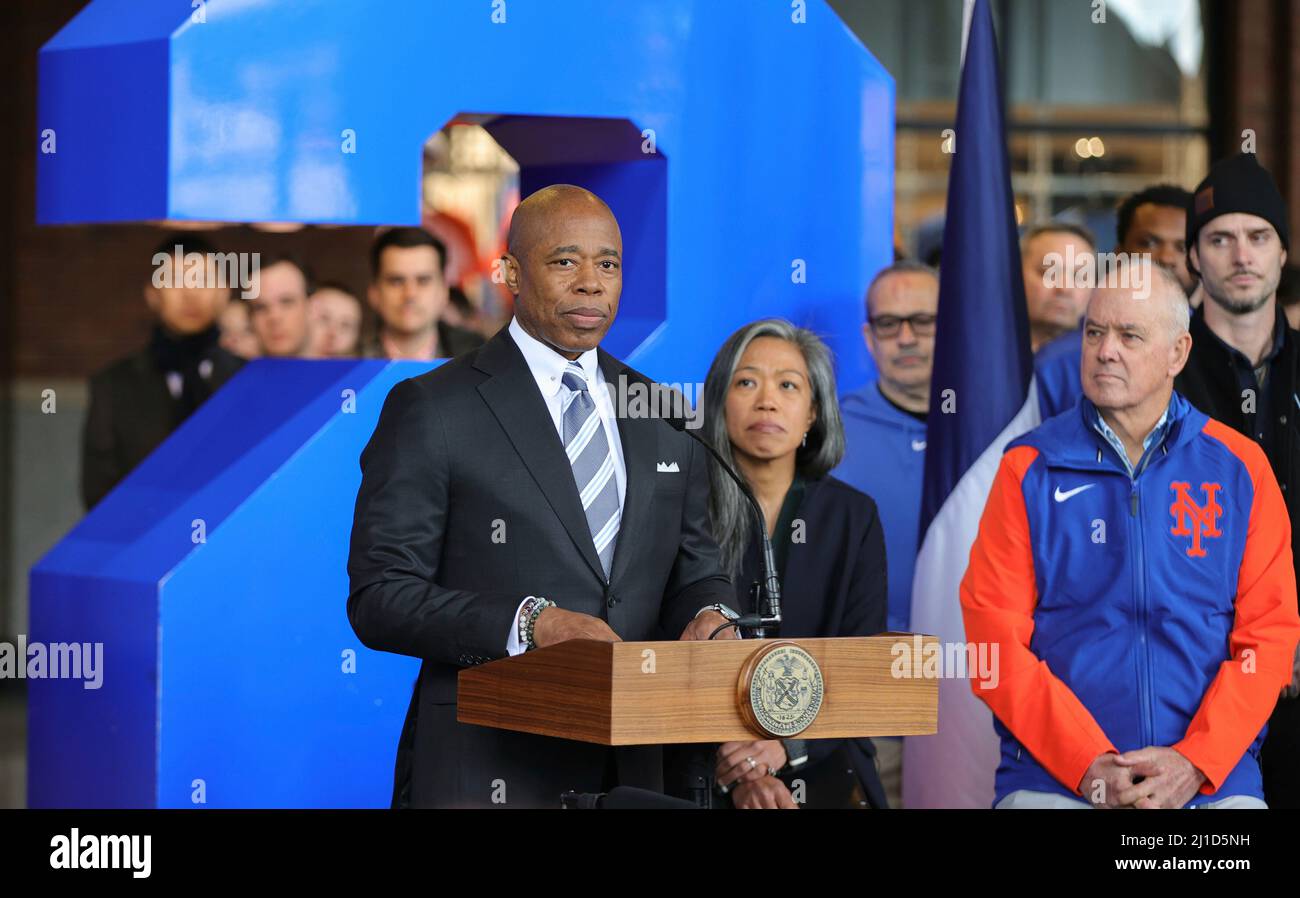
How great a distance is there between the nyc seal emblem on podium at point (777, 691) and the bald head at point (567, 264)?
0.72 m

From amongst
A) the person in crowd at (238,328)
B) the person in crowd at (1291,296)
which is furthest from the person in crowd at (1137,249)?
the person in crowd at (238,328)

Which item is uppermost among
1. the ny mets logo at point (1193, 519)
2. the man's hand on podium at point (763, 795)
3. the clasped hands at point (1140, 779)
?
the ny mets logo at point (1193, 519)

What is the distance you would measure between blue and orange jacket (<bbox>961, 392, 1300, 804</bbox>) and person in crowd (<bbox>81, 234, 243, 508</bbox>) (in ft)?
14.4

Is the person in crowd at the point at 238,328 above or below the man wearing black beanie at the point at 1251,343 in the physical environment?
above

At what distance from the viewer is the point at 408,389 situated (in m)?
3.66

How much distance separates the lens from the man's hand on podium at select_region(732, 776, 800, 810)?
456cm

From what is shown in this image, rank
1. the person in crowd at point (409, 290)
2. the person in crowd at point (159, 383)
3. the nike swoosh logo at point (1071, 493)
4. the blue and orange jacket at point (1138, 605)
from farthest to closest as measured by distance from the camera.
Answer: the person in crowd at point (159, 383), the person in crowd at point (409, 290), the nike swoosh logo at point (1071, 493), the blue and orange jacket at point (1138, 605)

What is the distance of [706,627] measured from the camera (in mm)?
3535

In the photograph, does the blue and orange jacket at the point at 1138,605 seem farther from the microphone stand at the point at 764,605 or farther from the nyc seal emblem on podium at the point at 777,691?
the nyc seal emblem on podium at the point at 777,691

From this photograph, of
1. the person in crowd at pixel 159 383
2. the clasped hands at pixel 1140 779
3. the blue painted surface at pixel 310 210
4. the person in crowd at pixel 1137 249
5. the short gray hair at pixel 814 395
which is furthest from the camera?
the person in crowd at pixel 159 383

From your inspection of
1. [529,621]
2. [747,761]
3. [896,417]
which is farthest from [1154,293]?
[529,621]

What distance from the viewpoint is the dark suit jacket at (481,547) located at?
357 cm
